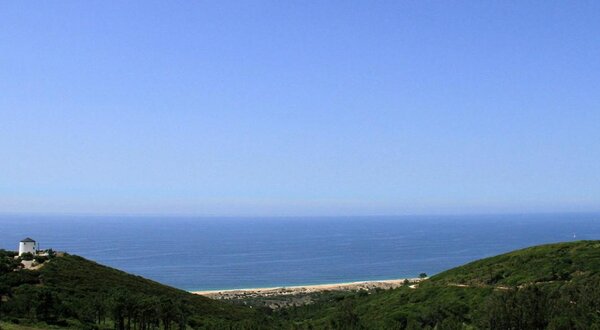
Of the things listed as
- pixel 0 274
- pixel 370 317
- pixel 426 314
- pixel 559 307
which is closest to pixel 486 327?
pixel 559 307

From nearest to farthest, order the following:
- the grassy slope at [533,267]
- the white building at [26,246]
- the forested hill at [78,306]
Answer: the forested hill at [78,306] < the grassy slope at [533,267] < the white building at [26,246]

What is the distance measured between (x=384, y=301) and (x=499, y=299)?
34.8 metres

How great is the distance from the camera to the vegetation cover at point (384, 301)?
44.8 m

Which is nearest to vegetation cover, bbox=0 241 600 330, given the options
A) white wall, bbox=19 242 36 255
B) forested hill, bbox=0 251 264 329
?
forested hill, bbox=0 251 264 329

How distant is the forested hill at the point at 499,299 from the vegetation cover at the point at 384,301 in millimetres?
100

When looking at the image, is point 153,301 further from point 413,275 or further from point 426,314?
point 413,275

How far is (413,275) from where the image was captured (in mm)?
187000

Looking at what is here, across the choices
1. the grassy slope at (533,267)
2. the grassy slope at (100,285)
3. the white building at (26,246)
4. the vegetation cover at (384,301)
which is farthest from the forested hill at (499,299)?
the white building at (26,246)

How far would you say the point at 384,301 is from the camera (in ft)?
260

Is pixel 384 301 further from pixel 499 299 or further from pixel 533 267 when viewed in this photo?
pixel 499 299

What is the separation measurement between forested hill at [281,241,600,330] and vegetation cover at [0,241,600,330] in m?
0.10

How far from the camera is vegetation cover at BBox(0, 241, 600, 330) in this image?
44781 mm

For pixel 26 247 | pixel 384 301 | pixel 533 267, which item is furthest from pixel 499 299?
pixel 26 247

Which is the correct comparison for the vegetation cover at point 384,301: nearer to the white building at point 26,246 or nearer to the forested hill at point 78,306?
the forested hill at point 78,306
